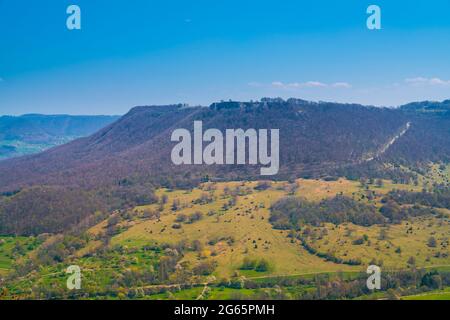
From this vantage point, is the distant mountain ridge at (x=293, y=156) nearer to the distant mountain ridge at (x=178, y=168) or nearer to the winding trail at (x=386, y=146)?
the distant mountain ridge at (x=178, y=168)

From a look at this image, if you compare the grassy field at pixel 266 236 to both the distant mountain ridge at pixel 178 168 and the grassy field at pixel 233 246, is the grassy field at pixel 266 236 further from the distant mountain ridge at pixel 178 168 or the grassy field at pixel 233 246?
the distant mountain ridge at pixel 178 168

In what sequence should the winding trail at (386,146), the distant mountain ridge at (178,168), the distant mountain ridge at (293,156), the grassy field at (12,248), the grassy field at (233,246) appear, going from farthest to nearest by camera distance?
the winding trail at (386,146) < the distant mountain ridge at (293,156) < the distant mountain ridge at (178,168) < the grassy field at (12,248) < the grassy field at (233,246)

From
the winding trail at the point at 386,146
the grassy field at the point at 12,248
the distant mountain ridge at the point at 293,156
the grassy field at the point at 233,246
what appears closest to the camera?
the grassy field at the point at 233,246

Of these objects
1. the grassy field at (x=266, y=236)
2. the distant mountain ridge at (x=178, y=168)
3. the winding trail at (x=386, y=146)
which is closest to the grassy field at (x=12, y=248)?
the distant mountain ridge at (x=178, y=168)

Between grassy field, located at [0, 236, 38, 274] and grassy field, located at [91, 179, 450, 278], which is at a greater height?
grassy field, located at [91, 179, 450, 278]

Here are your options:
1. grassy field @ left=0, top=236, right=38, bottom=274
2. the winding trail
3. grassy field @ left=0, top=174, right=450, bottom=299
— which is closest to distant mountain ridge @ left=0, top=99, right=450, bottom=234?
the winding trail

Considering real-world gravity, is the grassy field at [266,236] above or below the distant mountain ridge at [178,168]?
below

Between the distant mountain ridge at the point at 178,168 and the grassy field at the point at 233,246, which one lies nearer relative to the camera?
the grassy field at the point at 233,246

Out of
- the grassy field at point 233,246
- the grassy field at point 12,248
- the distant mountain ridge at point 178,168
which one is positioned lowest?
the grassy field at point 12,248

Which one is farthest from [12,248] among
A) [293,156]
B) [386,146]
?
[386,146]

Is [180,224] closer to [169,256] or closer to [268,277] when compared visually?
[169,256]

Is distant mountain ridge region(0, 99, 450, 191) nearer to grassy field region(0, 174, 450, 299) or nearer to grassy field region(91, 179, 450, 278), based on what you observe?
grassy field region(91, 179, 450, 278)
